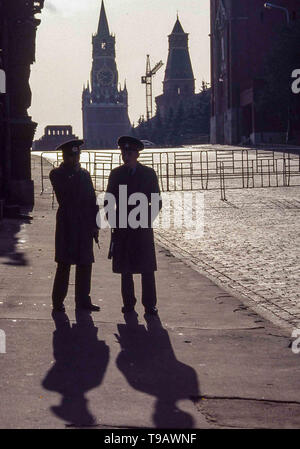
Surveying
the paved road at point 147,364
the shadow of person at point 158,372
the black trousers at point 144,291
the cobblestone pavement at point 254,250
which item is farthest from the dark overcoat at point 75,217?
the cobblestone pavement at point 254,250

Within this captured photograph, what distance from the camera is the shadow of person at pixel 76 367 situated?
668 centimetres

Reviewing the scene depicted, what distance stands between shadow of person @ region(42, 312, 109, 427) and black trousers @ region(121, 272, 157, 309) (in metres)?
0.56

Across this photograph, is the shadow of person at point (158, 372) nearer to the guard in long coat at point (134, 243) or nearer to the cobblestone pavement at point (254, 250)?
the guard in long coat at point (134, 243)

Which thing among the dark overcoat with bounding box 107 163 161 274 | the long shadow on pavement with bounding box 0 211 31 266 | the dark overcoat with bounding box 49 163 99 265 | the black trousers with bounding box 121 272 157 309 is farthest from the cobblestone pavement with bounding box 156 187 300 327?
the long shadow on pavement with bounding box 0 211 31 266

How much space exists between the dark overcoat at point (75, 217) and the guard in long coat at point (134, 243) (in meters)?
0.27

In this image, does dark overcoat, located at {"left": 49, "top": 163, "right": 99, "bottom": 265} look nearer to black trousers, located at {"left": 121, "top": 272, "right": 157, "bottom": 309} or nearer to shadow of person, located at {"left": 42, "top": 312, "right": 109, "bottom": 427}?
black trousers, located at {"left": 121, "top": 272, "right": 157, "bottom": 309}

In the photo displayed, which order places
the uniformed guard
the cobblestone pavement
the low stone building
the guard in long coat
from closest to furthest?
1. the guard in long coat
2. the uniformed guard
3. the cobblestone pavement
4. the low stone building

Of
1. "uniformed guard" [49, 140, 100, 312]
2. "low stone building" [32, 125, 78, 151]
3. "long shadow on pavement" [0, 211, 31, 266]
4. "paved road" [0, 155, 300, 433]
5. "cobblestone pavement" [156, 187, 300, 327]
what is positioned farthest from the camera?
"low stone building" [32, 125, 78, 151]

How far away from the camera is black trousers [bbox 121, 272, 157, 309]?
34.8ft

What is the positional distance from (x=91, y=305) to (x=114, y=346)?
1910 millimetres

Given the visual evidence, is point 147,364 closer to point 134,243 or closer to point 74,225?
point 134,243

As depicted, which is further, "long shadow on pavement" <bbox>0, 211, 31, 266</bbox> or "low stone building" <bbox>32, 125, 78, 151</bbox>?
"low stone building" <bbox>32, 125, 78, 151</bbox>
